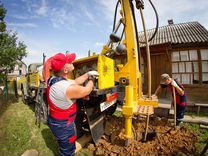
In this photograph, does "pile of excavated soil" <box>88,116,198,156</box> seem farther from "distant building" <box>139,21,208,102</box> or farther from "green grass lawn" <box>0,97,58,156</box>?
"distant building" <box>139,21,208,102</box>

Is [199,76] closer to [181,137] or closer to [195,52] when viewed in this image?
[195,52]

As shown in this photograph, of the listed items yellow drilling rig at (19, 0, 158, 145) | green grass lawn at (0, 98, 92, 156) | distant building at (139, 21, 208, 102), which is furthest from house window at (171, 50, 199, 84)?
green grass lawn at (0, 98, 92, 156)

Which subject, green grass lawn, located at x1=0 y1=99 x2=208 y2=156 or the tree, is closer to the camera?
green grass lawn, located at x1=0 y1=99 x2=208 y2=156

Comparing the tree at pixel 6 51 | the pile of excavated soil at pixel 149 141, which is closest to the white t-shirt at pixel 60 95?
the pile of excavated soil at pixel 149 141

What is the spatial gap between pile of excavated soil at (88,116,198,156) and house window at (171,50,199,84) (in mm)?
4589

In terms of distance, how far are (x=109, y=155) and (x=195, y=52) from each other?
692cm

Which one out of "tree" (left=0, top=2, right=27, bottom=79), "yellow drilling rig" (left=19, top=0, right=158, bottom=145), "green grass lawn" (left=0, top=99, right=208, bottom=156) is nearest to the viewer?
"yellow drilling rig" (left=19, top=0, right=158, bottom=145)

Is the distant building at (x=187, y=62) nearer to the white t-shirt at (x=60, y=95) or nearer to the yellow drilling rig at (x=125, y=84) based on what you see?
the yellow drilling rig at (x=125, y=84)

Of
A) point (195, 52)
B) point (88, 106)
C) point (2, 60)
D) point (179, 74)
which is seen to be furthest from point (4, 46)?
point (195, 52)

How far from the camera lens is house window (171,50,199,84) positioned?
7504 mm

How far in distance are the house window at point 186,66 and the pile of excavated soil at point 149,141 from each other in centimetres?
459

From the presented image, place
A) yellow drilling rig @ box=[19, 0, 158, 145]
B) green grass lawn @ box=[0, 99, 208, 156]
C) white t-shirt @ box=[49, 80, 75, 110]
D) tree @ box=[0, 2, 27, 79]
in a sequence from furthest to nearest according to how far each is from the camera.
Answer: tree @ box=[0, 2, 27, 79] → green grass lawn @ box=[0, 99, 208, 156] → yellow drilling rig @ box=[19, 0, 158, 145] → white t-shirt @ box=[49, 80, 75, 110]

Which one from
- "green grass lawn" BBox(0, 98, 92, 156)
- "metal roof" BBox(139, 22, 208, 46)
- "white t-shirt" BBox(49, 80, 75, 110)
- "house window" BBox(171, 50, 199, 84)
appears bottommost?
"green grass lawn" BBox(0, 98, 92, 156)

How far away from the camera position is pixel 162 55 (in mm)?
7918
